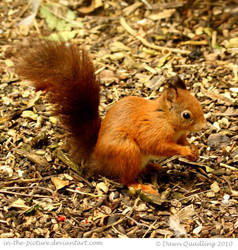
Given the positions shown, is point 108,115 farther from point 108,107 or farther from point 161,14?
point 161,14

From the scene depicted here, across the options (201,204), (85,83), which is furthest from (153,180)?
(85,83)

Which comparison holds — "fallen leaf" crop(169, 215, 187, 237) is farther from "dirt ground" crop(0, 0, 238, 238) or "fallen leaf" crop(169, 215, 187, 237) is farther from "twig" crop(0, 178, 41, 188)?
"twig" crop(0, 178, 41, 188)

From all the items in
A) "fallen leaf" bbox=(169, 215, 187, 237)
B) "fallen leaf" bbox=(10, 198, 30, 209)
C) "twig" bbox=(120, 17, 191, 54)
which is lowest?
"fallen leaf" bbox=(169, 215, 187, 237)

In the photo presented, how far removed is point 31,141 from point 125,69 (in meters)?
1.24

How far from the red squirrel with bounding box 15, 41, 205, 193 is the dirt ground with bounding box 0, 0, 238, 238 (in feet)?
0.71

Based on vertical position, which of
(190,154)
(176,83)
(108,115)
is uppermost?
(176,83)

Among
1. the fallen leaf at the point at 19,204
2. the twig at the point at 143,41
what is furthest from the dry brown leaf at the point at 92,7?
the fallen leaf at the point at 19,204

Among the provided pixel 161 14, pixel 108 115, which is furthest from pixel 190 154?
pixel 161 14

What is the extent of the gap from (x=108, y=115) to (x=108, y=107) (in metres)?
0.75

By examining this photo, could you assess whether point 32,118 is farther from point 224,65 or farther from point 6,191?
point 224,65

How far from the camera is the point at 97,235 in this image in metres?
2.50

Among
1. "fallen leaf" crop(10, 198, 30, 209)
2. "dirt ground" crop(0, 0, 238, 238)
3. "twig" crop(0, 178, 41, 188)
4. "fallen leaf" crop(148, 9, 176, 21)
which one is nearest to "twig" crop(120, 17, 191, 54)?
"dirt ground" crop(0, 0, 238, 238)

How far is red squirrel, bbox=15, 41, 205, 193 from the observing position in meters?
2.56

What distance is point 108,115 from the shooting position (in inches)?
109
